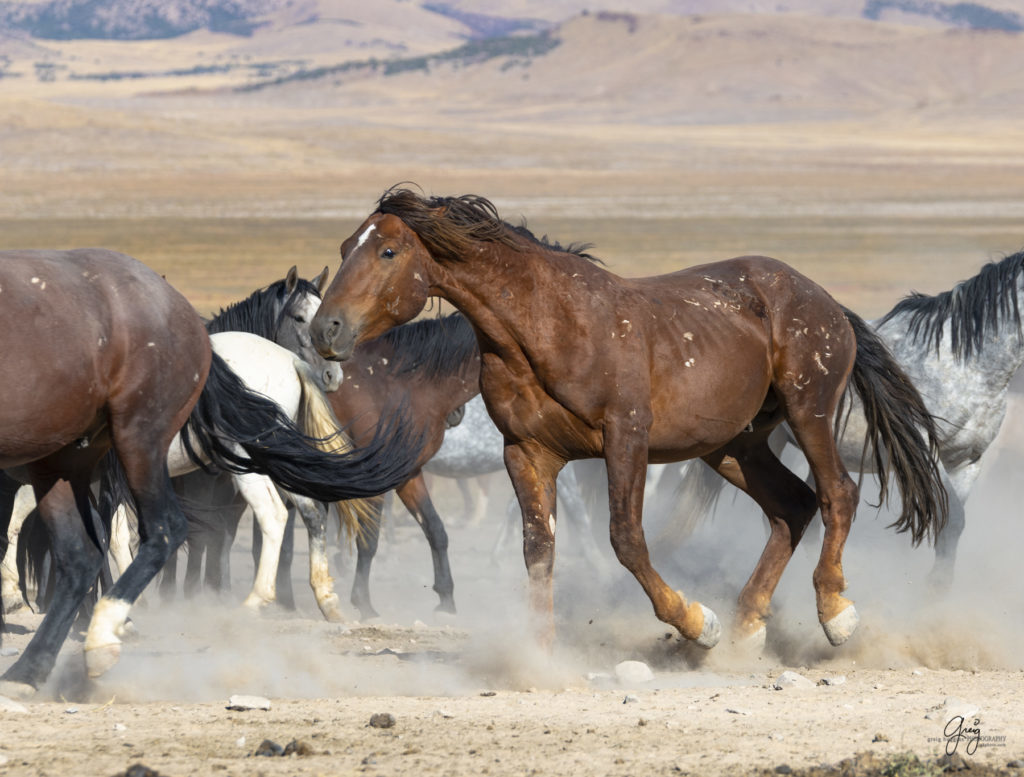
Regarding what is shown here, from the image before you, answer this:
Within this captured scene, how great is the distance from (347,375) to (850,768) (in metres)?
5.02

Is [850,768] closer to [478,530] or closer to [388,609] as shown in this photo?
[388,609]

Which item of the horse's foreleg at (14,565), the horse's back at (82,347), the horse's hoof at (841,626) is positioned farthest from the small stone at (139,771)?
the horse's foreleg at (14,565)

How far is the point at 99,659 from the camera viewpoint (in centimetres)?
Answer: 518

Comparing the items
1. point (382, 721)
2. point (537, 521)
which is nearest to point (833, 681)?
point (537, 521)

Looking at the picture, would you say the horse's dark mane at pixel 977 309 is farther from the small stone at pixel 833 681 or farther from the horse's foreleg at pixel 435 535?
the horse's foreleg at pixel 435 535

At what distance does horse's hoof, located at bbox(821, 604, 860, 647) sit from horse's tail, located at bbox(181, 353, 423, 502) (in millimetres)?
2054

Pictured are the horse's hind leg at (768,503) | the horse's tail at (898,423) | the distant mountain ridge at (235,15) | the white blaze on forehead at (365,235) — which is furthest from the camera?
the distant mountain ridge at (235,15)

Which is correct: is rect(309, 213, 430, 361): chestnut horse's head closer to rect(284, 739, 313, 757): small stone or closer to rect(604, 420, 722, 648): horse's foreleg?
rect(604, 420, 722, 648): horse's foreleg

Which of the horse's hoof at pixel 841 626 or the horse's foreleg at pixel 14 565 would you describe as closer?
the horse's hoof at pixel 841 626

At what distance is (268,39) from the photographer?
152500 millimetres

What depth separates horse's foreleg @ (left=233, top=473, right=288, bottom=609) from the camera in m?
7.98

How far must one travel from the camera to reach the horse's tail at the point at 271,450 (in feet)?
20.3

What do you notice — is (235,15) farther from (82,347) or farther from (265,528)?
(82,347)

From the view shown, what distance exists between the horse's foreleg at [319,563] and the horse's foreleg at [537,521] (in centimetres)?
273
